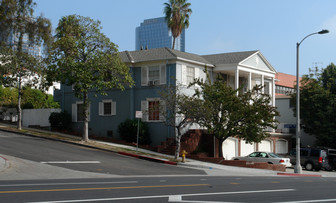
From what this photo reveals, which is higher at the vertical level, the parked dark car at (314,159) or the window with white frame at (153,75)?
the window with white frame at (153,75)

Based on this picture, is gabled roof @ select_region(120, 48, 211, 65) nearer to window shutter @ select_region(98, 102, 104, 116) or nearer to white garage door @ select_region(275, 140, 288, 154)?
window shutter @ select_region(98, 102, 104, 116)

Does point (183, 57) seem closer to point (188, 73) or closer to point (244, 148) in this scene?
point (188, 73)

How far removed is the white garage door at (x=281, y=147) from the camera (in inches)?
1637

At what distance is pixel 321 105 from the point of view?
4100 centimetres

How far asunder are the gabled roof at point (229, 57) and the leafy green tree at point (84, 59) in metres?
9.41

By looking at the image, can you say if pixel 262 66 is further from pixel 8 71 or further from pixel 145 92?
pixel 8 71

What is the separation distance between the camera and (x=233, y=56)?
38250mm

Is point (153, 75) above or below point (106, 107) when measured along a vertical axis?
above

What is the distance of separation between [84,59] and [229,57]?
1354 centimetres

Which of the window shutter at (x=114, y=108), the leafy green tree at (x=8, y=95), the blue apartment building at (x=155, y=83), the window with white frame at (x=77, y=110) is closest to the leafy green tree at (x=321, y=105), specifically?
the blue apartment building at (x=155, y=83)

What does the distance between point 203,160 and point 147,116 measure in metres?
6.90

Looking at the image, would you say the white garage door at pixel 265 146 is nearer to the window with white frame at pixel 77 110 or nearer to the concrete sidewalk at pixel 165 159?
the concrete sidewalk at pixel 165 159

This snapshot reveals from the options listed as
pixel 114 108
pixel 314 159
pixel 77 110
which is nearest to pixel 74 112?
pixel 77 110

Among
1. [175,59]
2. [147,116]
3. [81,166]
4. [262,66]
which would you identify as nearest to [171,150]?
[147,116]
